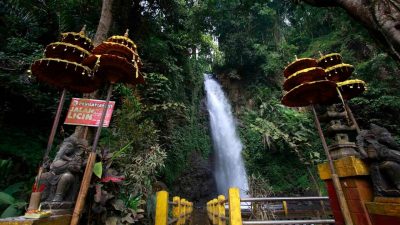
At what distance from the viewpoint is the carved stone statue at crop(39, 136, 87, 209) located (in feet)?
8.64

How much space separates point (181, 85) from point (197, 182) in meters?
5.99

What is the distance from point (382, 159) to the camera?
2463mm

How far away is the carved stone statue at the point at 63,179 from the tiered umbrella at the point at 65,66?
0.46 meters

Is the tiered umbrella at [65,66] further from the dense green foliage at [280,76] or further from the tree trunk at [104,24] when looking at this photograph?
the dense green foliage at [280,76]

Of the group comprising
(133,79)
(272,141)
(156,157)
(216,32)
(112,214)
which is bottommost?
(112,214)

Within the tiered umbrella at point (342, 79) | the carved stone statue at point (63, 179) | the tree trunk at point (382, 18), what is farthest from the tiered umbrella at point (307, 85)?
the carved stone statue at point (63, 179)

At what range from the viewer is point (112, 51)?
10.4 feet

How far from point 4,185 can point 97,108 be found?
11.5 ft

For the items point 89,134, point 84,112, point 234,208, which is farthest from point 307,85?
point 89,134

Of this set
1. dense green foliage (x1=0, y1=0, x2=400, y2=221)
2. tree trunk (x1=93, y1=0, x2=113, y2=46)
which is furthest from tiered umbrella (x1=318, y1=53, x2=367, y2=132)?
tree trunk (x1=93, y1=0, x2=113, y2=46)

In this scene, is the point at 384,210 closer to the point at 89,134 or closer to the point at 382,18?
the point at 382,18

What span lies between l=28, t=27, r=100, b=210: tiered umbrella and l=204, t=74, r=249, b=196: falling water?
14.0 meters

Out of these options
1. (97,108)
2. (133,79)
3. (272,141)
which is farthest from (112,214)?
(272,141)

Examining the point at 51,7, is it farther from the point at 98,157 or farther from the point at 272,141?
the point at 272,141
